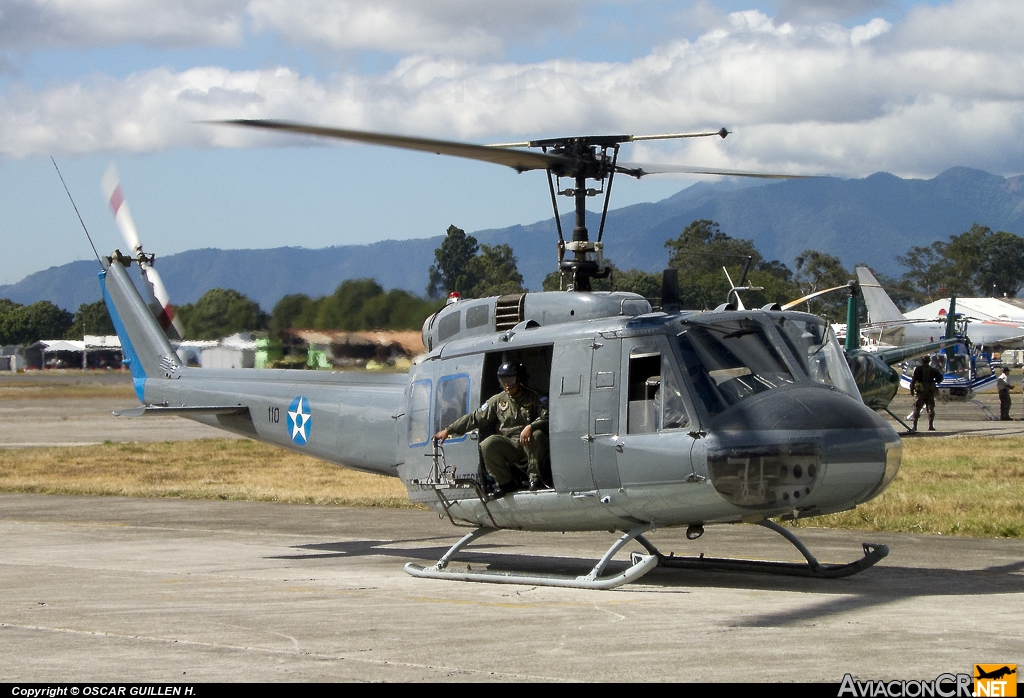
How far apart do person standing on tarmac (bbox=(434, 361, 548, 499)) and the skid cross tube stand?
0.76 m

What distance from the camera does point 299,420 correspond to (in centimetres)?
1367

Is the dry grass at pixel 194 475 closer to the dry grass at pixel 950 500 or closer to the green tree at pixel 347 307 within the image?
the green tree at pixel 347 307

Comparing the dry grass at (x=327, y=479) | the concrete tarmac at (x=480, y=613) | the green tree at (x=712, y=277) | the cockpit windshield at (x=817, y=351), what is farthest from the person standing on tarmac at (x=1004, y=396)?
the cockpit windshield at (x=817, y=351)

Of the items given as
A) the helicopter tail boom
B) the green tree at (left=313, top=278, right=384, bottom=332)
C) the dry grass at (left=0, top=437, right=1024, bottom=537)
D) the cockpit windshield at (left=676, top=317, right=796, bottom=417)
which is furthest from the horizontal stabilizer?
the cockpit windshield at (left=676, top=317, right=796, bottom=417)

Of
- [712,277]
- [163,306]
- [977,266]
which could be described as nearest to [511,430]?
[163,306]

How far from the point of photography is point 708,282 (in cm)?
2041

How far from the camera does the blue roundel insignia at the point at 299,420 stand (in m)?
13.6

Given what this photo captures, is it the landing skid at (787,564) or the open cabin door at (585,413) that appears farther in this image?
the landing skid at (787,564)

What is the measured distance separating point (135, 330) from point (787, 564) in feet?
32.2

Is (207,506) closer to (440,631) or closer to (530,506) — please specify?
(530,506)

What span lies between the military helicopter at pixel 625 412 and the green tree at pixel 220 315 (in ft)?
5.76

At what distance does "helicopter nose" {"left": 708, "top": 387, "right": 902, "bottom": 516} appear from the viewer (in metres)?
8.78

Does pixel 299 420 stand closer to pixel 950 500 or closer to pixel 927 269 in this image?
pixel 950 500

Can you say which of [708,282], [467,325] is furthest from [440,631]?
[708,282]
